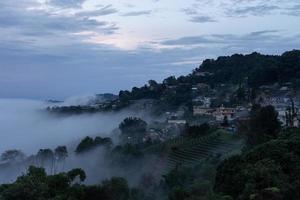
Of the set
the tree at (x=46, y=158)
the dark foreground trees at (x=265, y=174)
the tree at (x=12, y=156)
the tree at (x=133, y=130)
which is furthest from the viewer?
the tree at (x=12, y=156)

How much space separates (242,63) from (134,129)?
39.6 metres

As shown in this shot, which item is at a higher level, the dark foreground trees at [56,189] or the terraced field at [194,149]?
the dark foreground trees at [56,189]

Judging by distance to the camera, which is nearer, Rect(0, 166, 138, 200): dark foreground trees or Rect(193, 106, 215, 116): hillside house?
Rect(0, 166, 138, 200): dark foreground trees

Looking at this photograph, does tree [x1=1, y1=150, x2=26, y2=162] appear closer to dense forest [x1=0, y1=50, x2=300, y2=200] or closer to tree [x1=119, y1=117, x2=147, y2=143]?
dense forest [x1=0, y1=50, x2=300, y2=200]

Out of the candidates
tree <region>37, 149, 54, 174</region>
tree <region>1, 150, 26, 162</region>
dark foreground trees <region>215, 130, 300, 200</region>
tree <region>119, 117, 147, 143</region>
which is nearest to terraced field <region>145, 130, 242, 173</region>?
tree <region>37, 149, 54, 174</region>

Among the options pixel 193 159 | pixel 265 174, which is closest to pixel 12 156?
pixel 193 159

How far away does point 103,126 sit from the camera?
70438 mm

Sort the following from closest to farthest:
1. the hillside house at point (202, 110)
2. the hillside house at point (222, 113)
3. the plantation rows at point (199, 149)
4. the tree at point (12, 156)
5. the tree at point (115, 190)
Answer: the tree at point (115, 190), the plantation rows at point (199, 149), the tree at point (12, 156), the hillside house at point (222, 113), the hillside house at point (202, 110)

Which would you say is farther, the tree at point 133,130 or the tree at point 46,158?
the tree at point 133,130

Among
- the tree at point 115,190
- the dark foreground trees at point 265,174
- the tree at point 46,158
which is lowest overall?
the tree at point 46,158

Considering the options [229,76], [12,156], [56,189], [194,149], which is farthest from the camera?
[229,76]

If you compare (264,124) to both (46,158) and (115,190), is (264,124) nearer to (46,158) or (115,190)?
(115,190)

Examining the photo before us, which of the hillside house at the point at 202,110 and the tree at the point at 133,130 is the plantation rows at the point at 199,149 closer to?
the tree at the point at 133,130

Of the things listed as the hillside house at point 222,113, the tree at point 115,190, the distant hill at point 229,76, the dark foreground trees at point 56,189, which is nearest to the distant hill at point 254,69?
the distant hill at point 229,76
